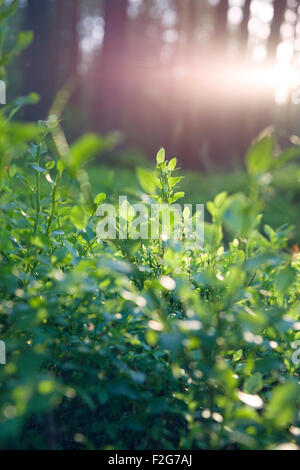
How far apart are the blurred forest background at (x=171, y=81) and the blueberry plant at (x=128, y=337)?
8.70 metres

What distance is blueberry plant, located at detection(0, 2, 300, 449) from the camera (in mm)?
715

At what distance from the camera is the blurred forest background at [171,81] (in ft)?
34.3

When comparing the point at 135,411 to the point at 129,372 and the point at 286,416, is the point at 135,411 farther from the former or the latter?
the point at 286,416

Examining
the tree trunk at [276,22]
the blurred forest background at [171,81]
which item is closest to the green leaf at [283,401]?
the blurred forest background at [171,81]

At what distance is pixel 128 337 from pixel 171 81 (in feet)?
52.4

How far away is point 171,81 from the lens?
15734mm

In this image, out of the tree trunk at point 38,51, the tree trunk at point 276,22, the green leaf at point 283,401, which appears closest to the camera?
the green leaf at point 283,401

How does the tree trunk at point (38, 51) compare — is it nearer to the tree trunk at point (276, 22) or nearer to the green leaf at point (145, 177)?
the tree trunk at point (276, 22)

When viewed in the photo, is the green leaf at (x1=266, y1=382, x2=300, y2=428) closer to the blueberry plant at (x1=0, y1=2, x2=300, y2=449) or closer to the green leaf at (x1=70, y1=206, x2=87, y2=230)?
the blueberry plant at (x1=0, y1=2, x2=300, y2=449)

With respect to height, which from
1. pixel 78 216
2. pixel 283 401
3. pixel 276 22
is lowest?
pixel 283 401

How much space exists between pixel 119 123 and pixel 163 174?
13765mm

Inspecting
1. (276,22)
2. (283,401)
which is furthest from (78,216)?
(276,22)

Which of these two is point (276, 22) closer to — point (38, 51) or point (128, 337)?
point (38, 51)

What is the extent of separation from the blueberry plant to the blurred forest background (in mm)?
8699
